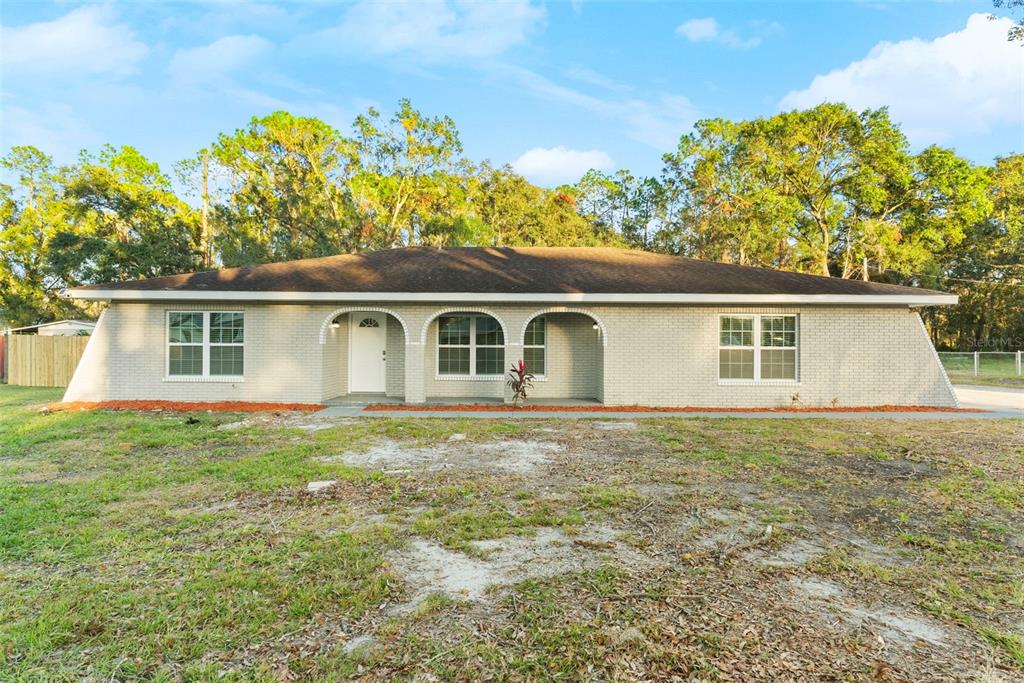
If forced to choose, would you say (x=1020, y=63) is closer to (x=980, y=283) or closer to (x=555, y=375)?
(x=555, y=375)

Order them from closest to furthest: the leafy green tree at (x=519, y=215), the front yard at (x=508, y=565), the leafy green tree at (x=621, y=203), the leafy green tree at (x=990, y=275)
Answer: the front yard at (x=508, y=565)
the leafy green tree at (x=519, y=215)
the leafy green tree at (x=990, y=275)
the leafy green tree at (x=621, y=203)

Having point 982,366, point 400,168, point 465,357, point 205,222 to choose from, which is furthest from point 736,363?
point 205,222

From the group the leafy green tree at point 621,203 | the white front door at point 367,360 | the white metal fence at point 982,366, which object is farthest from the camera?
the leafy green tree at point 621,203

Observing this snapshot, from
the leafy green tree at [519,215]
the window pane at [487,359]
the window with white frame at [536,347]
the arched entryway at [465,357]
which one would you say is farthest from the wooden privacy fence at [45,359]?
the leafy green tree at [519,215]

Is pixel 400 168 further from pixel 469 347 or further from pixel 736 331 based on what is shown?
pixel 736 331

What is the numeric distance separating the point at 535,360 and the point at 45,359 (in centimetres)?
1517

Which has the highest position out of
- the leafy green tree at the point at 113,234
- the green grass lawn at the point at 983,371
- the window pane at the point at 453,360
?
the leafy green tree at the point at 113,234

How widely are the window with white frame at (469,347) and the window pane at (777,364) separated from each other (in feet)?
20.7

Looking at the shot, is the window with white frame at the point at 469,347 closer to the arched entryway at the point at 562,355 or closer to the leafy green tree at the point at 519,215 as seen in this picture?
the arched entryway at the point at 562,355

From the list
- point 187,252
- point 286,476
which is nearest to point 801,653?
point 286,476

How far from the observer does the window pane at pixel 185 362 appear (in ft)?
40.0

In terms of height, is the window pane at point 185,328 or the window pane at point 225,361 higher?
the window pane at point 185,328

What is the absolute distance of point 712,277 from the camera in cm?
1302

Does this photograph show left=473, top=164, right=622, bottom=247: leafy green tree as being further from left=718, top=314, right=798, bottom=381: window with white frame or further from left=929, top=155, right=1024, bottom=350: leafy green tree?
left=929, top=155, right=1024, bottom=350: leafy green tree
